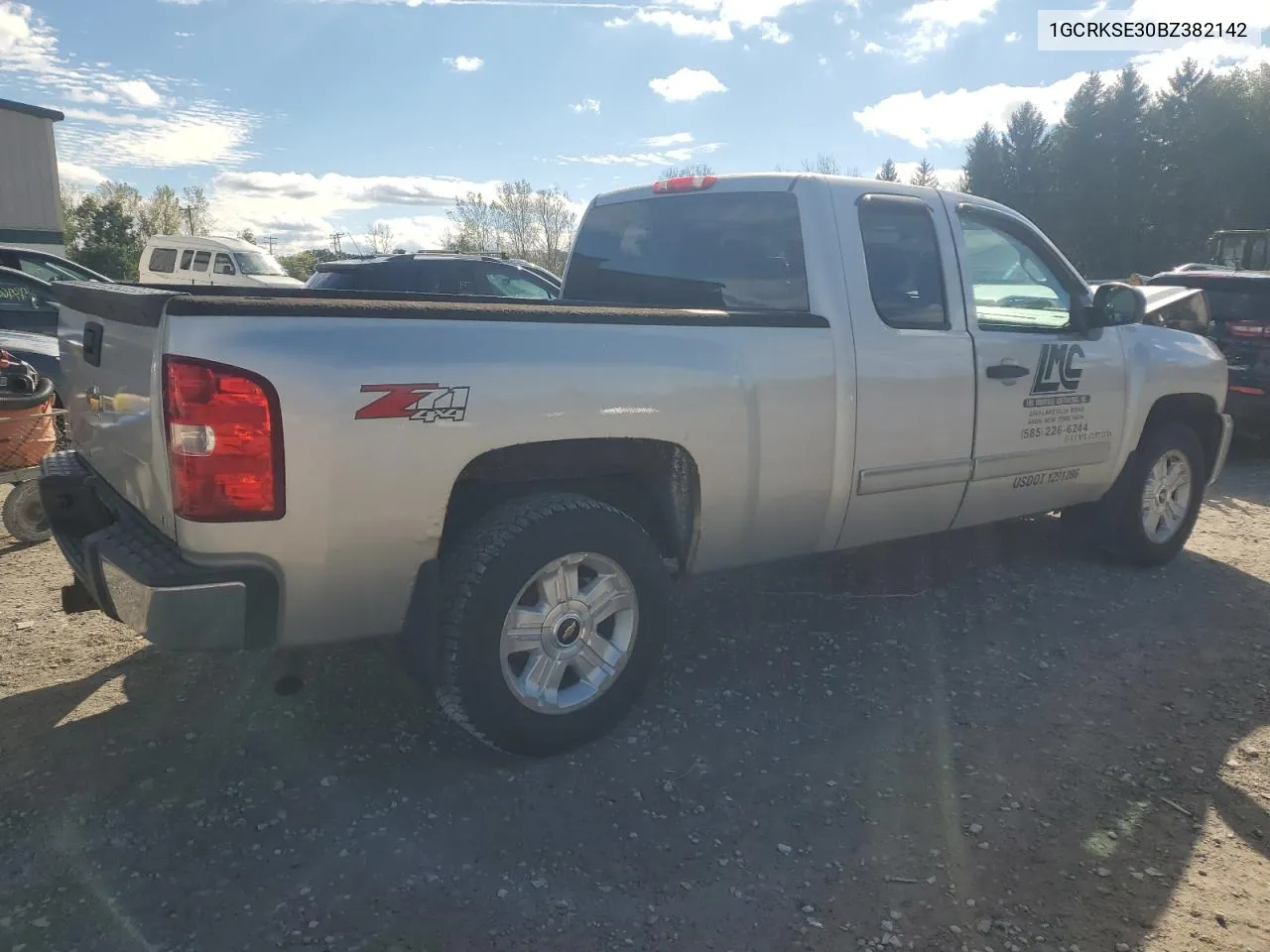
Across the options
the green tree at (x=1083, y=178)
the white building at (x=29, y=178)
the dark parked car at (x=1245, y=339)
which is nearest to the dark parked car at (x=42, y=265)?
the dark parked car at (x=1245, y=339)

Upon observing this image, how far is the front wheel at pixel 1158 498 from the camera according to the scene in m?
5.24

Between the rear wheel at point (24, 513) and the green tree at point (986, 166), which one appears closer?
the rear wheel at point (24, 513)

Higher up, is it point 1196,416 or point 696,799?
point 1196,416

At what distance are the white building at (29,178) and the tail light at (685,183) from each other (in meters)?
22.0

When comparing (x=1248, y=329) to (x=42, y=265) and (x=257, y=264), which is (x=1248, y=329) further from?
(x=257, y=264)

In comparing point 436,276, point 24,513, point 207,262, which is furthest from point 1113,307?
point 207,262

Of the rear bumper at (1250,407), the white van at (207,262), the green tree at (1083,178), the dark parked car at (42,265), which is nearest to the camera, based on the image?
the rear bumper at (1250,407)

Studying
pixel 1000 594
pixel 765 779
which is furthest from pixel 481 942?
pixel 1000 594

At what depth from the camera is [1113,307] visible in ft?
15.6

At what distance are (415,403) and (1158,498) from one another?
14.8 feet

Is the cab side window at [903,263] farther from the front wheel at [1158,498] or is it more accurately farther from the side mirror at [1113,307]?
the front wheel at [1158,498]

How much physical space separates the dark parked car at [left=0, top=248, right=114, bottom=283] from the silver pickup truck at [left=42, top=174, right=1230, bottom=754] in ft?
23.1

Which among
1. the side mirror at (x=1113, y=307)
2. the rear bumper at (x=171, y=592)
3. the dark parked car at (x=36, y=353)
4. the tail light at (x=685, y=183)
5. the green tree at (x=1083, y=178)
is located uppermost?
the green tree at (x=1083, y=178)

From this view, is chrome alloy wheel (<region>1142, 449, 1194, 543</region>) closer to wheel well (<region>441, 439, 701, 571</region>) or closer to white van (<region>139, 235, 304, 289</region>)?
wheel well (<region>441, 439, 701, 571</region>)
